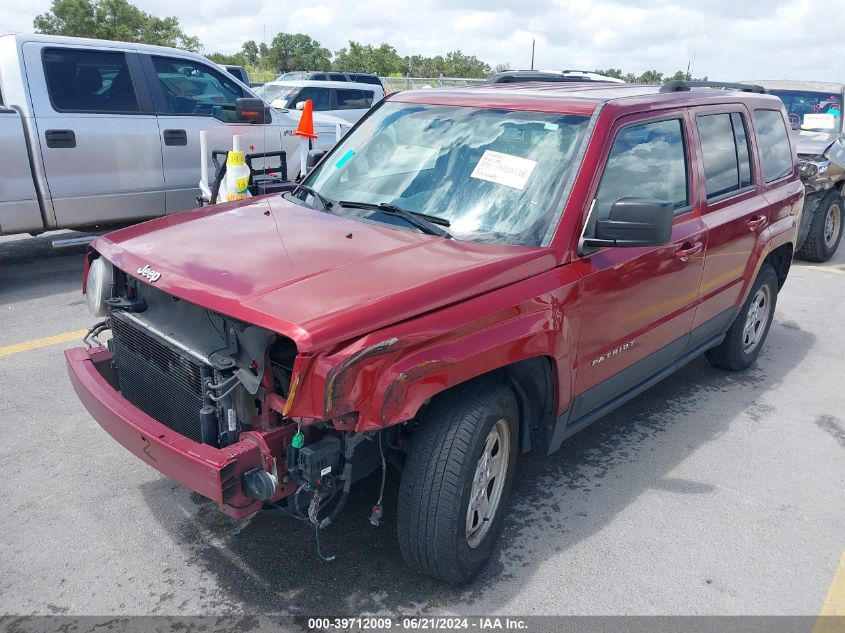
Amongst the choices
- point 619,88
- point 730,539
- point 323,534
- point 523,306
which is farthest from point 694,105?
point 323,534

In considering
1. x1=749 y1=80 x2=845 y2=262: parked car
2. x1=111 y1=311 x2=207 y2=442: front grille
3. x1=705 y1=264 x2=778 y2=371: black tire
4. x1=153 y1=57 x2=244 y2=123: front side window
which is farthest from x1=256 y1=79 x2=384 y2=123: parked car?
x1=111 y1=311 x2=207 y2=442: front grille

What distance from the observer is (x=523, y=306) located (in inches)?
113

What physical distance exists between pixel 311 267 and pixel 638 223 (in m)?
1.34

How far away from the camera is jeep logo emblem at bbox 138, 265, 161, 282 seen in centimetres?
278

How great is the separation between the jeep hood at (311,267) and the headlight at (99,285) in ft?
0.28

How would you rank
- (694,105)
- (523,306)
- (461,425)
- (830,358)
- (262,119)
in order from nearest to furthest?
(461,425), (523,306), (694,105), (830,358), (262,119)

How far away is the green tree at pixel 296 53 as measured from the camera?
60.5 metres

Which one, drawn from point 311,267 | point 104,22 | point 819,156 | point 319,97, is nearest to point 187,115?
point 311,267

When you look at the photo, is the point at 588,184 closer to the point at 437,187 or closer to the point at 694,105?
the point at 437,187

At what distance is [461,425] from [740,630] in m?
1.33

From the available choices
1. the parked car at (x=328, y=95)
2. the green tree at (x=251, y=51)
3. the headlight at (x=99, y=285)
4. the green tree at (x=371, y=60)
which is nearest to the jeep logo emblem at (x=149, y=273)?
the headlight at (x=99, y=285)

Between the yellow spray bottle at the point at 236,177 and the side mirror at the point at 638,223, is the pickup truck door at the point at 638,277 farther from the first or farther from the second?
the yellow spray bottle at the point at 236,177

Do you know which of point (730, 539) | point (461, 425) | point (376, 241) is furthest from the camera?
point (730, 539)

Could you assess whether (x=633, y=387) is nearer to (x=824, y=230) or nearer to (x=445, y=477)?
(x=445, y=477)
